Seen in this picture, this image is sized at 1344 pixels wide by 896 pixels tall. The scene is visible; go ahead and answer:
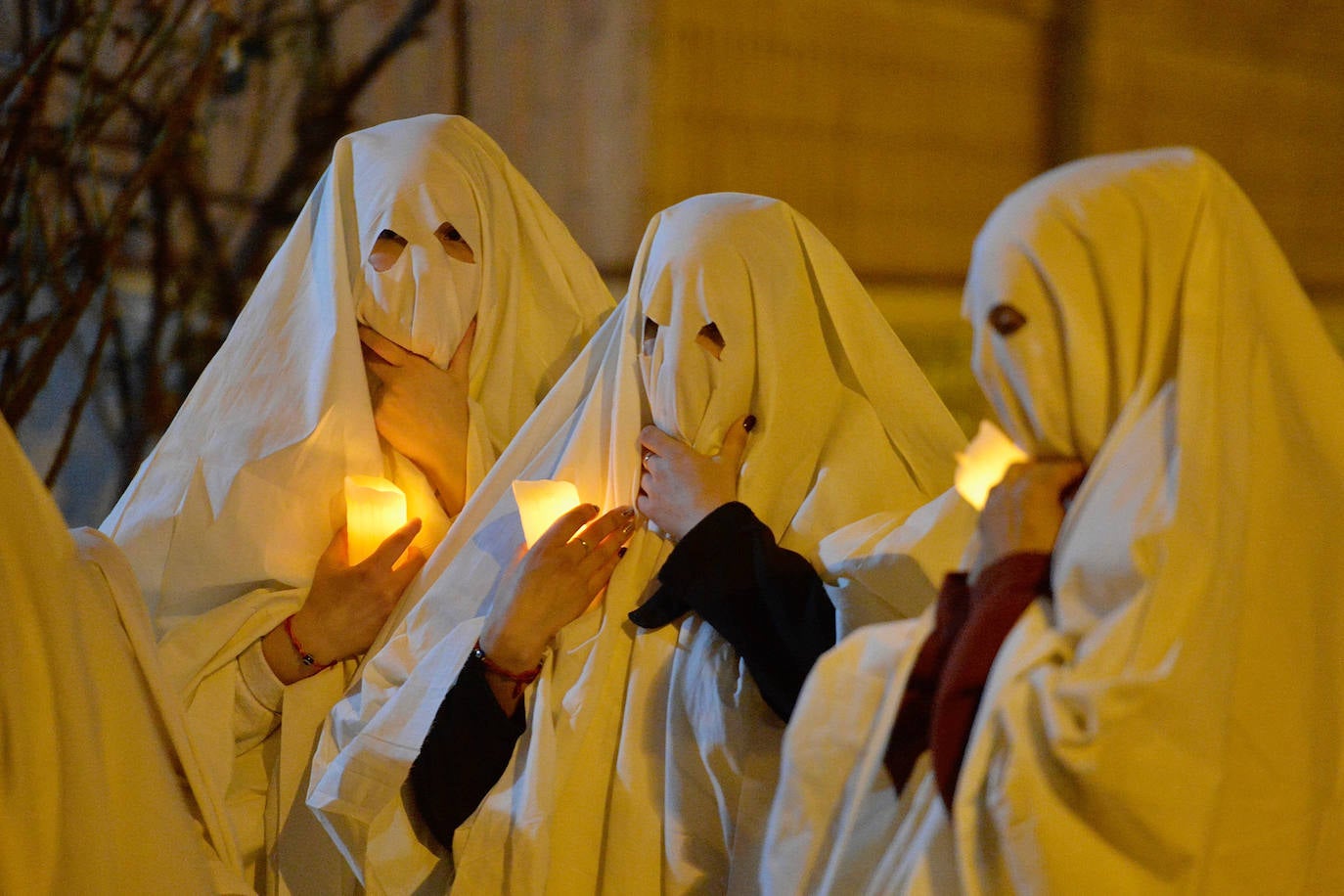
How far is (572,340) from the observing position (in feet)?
7.61

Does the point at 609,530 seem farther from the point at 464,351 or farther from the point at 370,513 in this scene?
the point at 464,351

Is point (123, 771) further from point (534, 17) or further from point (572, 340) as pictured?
point (534, 17)

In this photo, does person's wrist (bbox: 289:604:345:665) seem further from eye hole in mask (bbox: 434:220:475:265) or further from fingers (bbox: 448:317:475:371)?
eye hole in mask (bbox: 434:220:475:265)

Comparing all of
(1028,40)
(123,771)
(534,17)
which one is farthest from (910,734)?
(534,17)

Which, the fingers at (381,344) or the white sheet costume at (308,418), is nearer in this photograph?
the white sheet costume at (308,418)

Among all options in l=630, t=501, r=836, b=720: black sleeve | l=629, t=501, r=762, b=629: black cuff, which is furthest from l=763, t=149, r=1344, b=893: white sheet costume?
l=629, t=501, r=762, b=629: black cuff

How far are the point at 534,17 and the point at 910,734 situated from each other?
8.69 ft

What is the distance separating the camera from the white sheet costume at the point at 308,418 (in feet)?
6.39

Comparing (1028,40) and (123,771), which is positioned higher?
(1028,40)

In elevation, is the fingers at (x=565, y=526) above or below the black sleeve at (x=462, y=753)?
above

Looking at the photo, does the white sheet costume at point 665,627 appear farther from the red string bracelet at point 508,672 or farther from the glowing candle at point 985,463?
the glowing candle at point 985,463

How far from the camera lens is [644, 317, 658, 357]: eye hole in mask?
1825mm

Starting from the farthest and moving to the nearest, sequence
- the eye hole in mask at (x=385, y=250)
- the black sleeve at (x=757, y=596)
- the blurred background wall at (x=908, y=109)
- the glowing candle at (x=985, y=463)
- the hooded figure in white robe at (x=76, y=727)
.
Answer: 1. the blurred background wall at (x=908, y=109)
2. the eye hole in mask at (x=385, y=250)
3. the black sleeve at (x=757, y=596)
4. the hooded figure in white robe at (x=76, y=727)
5. the glowing candle at (x=985, y=463)

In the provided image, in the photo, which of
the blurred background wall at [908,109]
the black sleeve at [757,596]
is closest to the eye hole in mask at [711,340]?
the black sleeve at [757,596]
